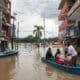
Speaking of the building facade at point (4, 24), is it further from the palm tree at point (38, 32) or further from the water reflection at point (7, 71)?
the palm tree at point (38, 32)

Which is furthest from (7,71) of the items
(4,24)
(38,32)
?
(38,32)

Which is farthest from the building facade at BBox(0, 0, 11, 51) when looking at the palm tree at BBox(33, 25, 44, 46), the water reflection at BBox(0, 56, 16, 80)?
the palm tree at BBox(33, 25, 44, 46)

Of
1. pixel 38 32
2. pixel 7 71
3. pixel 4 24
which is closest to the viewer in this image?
pixel 7 71

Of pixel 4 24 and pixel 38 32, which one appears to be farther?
pixel 38 32

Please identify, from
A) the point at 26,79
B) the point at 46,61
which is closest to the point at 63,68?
the point at 26,79

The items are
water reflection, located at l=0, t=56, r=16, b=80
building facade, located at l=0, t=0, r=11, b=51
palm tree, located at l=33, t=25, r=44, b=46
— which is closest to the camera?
water reflection, located at l=0, t=56, r=16, b=80

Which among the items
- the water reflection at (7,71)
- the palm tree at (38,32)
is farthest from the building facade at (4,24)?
the palm tree at (38,32)

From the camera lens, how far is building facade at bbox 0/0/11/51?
172 feet

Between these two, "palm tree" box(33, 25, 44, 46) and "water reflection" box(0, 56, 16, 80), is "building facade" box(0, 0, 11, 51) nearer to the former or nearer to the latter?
"water reflection" box(0, 56, 16, 80)

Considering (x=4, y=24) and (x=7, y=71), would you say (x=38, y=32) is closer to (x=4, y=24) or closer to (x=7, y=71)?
(x=4, y=24)

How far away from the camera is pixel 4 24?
60.4 metres

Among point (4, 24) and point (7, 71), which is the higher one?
point (4, 24)

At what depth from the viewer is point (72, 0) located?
57.7 meters

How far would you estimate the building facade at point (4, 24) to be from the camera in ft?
172
